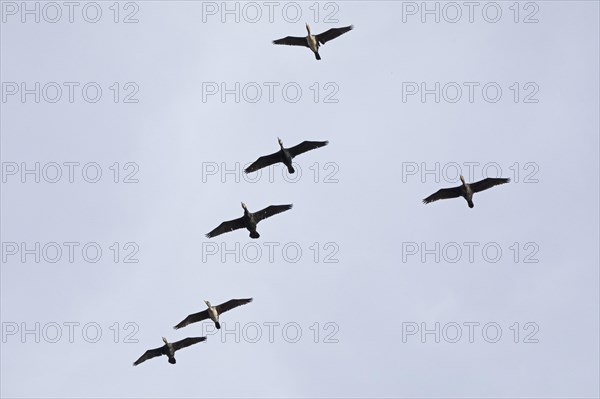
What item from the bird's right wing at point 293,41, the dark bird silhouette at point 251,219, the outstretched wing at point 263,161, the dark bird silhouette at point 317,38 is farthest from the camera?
the bird's right wing at point 293,41

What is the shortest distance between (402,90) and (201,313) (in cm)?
1856

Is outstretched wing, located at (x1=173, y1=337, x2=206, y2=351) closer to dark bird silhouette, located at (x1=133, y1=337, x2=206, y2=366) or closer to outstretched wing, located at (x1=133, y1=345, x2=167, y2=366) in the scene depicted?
dark bird silhouette, located at (x1=133, y1=337, x2=206, y2=366)

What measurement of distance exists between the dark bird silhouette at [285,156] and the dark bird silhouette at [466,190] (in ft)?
23.5

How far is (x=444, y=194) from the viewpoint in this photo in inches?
2753

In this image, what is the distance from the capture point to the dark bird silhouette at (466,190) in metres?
68.5

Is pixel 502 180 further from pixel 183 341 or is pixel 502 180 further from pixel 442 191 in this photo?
pixel 183 341

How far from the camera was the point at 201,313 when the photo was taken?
227ft

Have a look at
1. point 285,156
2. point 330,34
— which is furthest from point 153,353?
point 330,34

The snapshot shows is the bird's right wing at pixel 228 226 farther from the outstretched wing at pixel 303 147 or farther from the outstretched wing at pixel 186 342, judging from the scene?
the outstretched wing at pixel 186 342

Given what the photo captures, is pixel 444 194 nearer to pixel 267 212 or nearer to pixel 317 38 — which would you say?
pixel 267 212

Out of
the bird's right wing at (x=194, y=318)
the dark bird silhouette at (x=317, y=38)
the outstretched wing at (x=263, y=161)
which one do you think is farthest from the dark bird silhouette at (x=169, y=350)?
the dark bird silhouette at (x=317, y=38)

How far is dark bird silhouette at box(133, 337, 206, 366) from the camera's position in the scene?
2724 inches

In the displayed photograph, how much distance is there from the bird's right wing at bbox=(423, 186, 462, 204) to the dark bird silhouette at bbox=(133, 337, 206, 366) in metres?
14.8

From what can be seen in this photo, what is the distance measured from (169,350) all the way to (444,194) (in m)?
17.6
